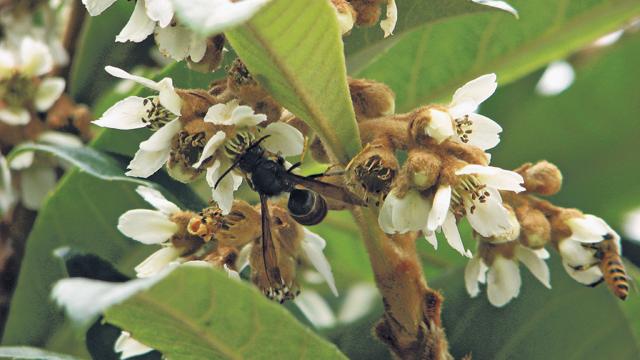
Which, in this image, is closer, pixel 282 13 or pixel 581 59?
pixel 282 13

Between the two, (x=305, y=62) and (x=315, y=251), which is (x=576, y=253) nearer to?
(x=315, y=251)

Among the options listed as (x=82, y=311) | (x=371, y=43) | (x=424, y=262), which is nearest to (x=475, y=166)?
(x=371, y=43)

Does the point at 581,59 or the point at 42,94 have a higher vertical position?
the point at 42,94

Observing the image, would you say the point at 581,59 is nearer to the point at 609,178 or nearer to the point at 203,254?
the point at 609,178

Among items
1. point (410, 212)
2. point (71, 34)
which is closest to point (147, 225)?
point (410, 212)

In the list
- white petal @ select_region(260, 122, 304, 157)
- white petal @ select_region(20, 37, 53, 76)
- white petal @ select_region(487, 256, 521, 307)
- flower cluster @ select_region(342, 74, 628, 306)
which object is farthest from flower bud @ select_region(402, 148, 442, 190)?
white petal @ select_region(20, 37, 53, 76)

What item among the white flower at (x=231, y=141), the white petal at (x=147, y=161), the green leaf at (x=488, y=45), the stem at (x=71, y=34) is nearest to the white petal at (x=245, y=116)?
the white flower at (x=231, y=141)

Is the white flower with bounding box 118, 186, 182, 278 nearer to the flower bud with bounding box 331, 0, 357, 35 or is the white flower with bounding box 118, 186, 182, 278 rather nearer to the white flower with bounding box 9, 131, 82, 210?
the flower bud with bounding box 331, 0, 357, 35
